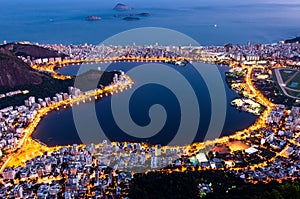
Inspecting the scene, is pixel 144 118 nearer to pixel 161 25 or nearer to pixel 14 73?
pixel 14 73

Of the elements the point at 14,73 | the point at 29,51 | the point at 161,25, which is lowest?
the point at 14,73

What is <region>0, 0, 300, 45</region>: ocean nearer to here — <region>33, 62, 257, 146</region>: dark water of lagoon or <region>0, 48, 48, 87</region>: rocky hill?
<region>0, 48, 48, 87</region>: rocky hill

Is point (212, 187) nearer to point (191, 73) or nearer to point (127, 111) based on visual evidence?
point (127, 111)

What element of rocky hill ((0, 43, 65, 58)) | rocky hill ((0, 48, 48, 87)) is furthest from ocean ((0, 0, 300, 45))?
rocky hill ((0, 48, 48, 87))

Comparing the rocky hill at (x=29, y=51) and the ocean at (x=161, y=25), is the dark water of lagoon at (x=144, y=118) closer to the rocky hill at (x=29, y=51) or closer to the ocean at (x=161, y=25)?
the rocky hill at (x=29, y=51)

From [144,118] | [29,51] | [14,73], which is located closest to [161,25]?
[29,51]

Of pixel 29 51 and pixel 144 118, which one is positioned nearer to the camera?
pixel 144 118

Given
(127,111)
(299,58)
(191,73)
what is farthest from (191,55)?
(127,111)

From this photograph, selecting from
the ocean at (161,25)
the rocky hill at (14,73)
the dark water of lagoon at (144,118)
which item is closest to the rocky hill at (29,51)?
the rocky hill at (14,73)
